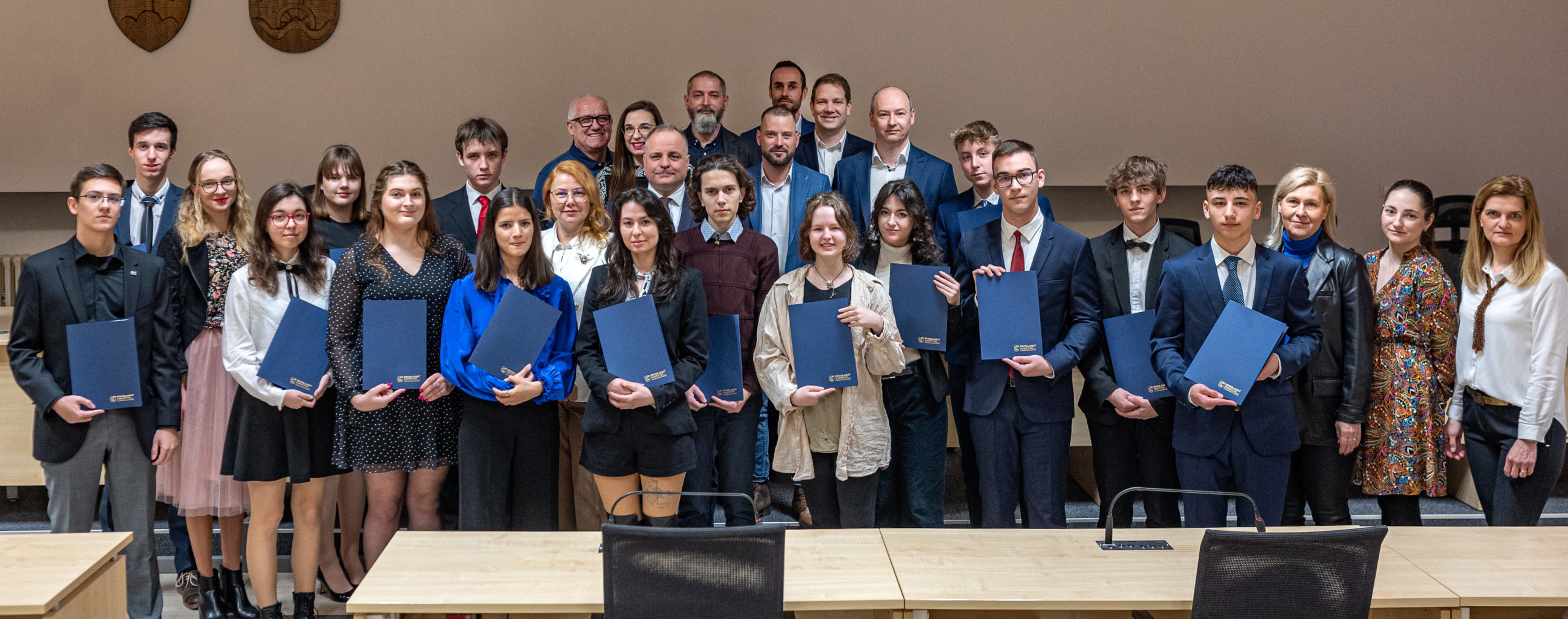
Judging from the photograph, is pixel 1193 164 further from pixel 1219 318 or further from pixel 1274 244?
pixel 1219 318

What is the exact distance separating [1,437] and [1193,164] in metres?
6.04

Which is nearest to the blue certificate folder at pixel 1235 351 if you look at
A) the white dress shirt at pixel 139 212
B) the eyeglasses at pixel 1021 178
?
→ the eyeglasses at pixel 1021 178

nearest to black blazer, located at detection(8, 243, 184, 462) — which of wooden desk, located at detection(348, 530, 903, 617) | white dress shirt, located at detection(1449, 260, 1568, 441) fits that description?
wooden desk, located at detection(348, 530, 903, 617)

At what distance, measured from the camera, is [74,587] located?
2.12m

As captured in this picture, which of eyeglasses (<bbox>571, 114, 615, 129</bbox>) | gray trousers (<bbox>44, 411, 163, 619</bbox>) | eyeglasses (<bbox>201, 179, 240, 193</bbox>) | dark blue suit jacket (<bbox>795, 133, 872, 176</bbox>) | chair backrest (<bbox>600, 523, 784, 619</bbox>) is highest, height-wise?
eyeglasses (<bbox>571, 114, 615, 129</bbox>)

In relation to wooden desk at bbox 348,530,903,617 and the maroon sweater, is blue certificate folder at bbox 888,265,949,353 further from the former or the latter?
wooden desk at bbox 348,530,903,617

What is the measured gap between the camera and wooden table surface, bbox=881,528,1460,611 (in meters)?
2.04

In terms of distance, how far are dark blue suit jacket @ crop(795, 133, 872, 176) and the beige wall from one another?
189 cm

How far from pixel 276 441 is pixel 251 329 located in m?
0.34

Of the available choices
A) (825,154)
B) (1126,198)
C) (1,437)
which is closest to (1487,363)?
(1126,198)

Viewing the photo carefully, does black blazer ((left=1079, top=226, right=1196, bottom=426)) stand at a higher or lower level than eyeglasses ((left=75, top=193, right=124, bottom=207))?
lower

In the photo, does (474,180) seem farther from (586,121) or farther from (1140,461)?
(1140,461)

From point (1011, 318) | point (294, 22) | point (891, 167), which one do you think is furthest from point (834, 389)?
point (294, 22)

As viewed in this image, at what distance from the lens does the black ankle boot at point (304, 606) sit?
3.06 metres
